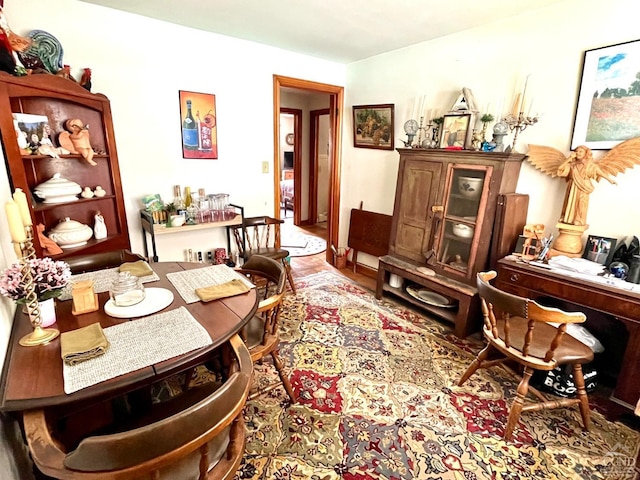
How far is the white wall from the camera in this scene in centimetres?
205

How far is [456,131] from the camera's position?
2.74 m

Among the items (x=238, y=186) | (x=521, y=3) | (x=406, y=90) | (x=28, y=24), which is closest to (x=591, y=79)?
(x=521, y=3)

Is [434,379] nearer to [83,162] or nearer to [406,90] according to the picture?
[406,90]

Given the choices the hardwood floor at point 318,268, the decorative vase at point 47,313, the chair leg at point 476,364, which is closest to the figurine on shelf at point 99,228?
the decorative vase at point 47,313

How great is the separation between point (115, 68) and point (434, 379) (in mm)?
3313

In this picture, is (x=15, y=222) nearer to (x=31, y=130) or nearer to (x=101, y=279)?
(x=101, y=279)

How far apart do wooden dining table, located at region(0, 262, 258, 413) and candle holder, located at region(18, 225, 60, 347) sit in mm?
23

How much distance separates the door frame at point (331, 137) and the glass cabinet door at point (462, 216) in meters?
1.73

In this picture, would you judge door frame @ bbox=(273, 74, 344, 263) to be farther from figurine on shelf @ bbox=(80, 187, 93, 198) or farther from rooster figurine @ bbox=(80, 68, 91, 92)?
figurine on shelf @ bbox=(80, 187, 93, 198)

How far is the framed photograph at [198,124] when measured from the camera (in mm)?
2961

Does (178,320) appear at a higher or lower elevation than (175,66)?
lower

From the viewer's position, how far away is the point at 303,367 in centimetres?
227

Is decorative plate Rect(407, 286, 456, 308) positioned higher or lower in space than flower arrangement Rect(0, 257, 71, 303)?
lower

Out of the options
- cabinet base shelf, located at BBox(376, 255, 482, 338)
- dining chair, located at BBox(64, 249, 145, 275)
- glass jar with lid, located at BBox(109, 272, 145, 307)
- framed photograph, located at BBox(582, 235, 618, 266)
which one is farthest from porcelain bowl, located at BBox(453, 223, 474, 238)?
dining chair, located at BBox(64, 249, 145, 275)
